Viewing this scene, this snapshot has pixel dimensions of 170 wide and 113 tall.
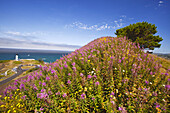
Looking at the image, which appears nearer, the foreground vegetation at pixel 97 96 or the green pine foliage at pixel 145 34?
the foreground vegetation at pixel 97 96

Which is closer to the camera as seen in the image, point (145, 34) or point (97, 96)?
point (97, 96)

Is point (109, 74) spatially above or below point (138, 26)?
below

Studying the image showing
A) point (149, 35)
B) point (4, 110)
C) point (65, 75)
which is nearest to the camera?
point (4, 110)

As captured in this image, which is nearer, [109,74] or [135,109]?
[135,109]

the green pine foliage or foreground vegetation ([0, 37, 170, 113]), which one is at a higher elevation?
the green pine foliage

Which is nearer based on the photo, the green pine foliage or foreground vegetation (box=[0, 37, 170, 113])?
foreground vegetation (box=[0, 37, 170, 113])

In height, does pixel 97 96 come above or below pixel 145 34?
below

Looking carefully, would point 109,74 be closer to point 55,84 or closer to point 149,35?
point 55,84

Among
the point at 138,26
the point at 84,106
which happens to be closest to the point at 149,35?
the point at 138,26

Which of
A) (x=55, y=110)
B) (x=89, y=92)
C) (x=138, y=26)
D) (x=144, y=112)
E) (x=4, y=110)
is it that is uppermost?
(x=138, y=26)

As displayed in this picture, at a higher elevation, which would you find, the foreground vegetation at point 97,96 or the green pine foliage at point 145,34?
the green pine foliage at point 145,34

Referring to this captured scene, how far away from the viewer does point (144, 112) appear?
261 cm

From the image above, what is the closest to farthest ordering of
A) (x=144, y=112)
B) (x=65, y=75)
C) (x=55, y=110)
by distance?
(x=144, y=112)
(x=55, y=110)
(x=65, y=75)

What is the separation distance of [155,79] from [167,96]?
38.9 inches
